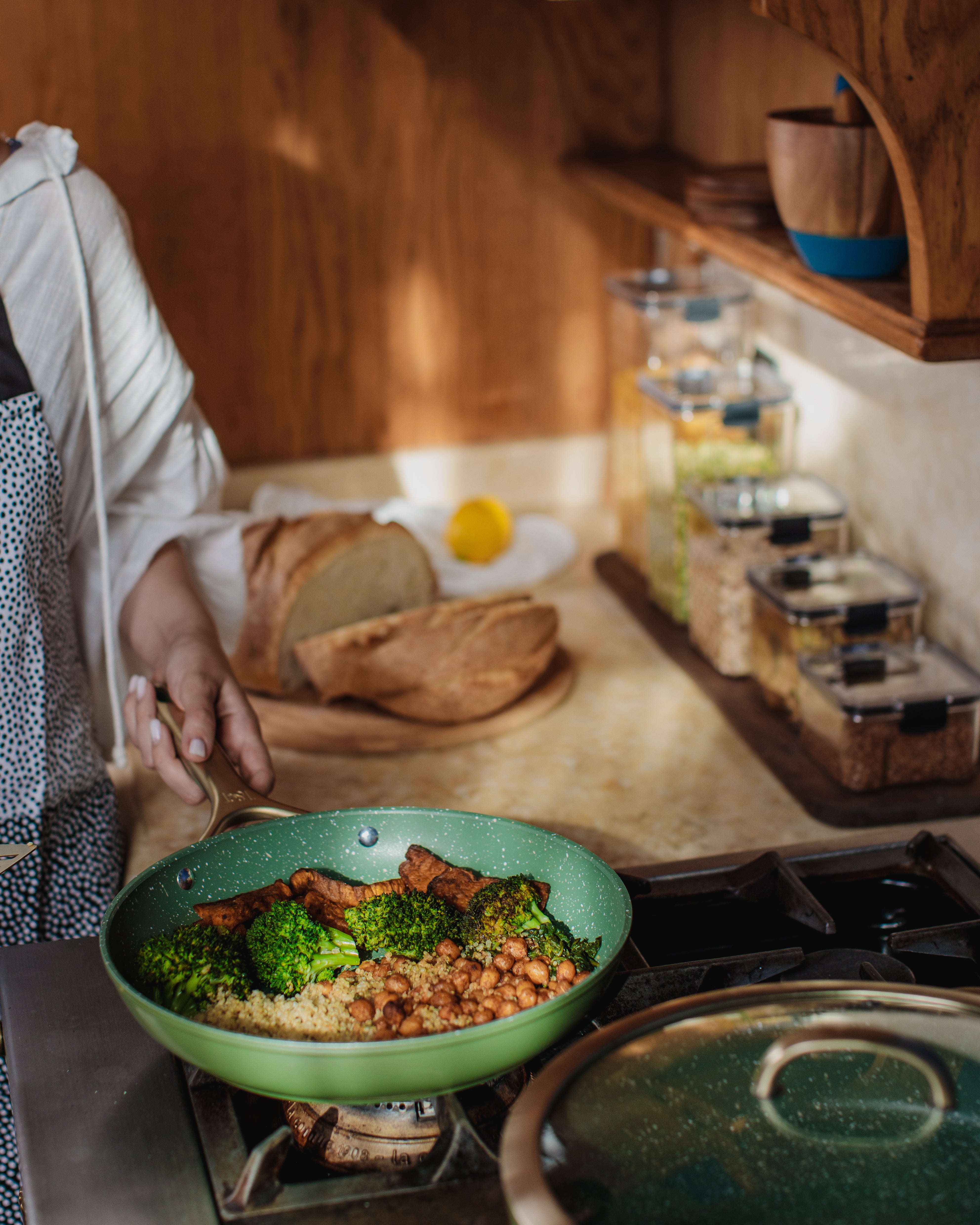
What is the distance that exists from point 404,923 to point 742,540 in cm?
83

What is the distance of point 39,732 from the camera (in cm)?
104

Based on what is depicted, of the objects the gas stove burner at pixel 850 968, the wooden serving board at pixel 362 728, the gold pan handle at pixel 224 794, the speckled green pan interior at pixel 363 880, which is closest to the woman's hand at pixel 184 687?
the gold pan handle at pixel 224 794

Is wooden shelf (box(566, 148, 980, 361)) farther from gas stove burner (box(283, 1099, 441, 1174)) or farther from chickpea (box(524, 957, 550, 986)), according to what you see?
gas stove burner (box(283, 1099, 441, 1174))

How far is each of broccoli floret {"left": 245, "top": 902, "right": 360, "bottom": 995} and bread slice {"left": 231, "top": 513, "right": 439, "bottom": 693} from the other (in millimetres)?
770

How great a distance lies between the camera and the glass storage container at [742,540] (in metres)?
1.47

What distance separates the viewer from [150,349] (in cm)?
112

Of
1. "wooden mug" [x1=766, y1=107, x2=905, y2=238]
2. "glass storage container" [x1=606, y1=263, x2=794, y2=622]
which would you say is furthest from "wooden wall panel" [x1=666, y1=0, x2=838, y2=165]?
"wooden mug" [x1=766, y1=107, x2=905, y2=238]

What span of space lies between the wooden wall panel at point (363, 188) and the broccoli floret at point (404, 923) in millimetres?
1475

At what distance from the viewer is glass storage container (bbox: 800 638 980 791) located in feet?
3.91

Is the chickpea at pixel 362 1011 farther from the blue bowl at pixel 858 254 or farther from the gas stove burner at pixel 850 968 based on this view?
the blue bowl at pixel 858 254

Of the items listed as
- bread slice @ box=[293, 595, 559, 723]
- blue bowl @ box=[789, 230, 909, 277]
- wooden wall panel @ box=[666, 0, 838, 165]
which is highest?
wooden wall panel @ box=[666, 0, 838, 165]

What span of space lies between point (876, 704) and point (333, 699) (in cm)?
60

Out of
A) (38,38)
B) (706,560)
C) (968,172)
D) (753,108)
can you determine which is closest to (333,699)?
(706,560)

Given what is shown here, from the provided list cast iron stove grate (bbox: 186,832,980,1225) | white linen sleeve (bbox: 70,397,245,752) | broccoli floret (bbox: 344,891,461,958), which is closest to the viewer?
cast iron stove grate (bbox: 186,832,980,1225)
